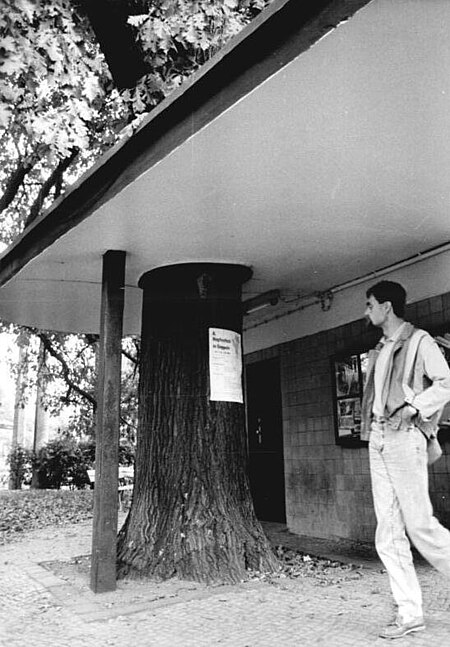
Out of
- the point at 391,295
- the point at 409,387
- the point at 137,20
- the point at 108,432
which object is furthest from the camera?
the point at 137,20

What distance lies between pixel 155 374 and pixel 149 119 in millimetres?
2735

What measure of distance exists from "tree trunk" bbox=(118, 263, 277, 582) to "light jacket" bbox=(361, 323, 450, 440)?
1930mm

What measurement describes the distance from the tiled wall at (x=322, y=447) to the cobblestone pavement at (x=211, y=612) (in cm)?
127

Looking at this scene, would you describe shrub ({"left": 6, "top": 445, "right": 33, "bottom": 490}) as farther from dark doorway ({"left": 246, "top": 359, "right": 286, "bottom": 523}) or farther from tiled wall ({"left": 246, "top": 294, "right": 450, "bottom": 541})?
tiled wall ({"left": 246, "top": 294, "right": 450, "bottom": 541})

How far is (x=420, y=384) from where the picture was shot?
3.87 meters

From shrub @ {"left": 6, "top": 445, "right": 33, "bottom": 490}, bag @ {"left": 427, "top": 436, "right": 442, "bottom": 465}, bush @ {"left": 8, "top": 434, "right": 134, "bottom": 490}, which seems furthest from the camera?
shrub @ {"left": 6, "top": 445, "right": 33, "bottom": 490}

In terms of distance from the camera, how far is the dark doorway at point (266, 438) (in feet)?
28.8

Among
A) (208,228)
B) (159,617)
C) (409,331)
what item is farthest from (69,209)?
(159,617)

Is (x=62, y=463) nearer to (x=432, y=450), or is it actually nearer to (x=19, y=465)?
(x=19, y=465)

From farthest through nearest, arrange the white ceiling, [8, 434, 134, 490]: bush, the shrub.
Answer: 1. the shrub
2. [8, 434, 134, 490]: bush
3. the white ceiling

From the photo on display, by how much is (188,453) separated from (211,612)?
4.92 ft

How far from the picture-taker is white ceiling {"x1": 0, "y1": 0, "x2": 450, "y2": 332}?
2.83 meters

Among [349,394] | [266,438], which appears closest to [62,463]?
[266,438]

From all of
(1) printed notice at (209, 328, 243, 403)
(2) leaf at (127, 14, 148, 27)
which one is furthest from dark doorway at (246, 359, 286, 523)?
(2) leaf at (127, 14, 148, 27)
